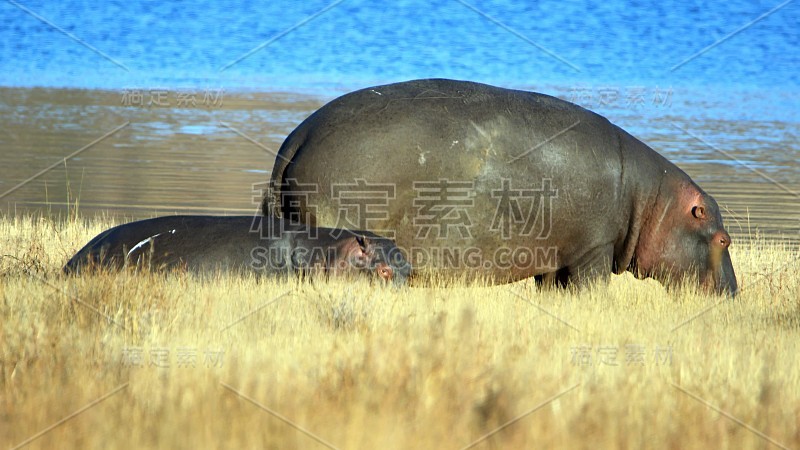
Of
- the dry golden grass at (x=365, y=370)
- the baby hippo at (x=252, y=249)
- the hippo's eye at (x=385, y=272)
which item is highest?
the baby hippo at (x=252, y=249)

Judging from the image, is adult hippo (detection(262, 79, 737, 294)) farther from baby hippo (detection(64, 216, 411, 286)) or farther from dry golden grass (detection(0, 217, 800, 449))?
dry golden grass (detection(0, 217, 800, 449))

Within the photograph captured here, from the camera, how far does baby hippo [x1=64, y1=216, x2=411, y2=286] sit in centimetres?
879

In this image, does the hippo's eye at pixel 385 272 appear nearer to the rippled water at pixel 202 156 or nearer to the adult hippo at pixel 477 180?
the adult hippo at pixel 477 180

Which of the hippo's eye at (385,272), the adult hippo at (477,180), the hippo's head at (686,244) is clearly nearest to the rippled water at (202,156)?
the adult hippo at (477,180)

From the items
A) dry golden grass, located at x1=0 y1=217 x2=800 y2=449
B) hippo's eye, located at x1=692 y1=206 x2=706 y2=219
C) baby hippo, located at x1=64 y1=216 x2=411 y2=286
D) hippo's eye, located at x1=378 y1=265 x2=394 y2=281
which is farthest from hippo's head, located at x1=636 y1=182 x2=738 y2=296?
hippo's eye, located at x1=378 y1=265 x2=394 y2=281

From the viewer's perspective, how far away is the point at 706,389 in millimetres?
5914

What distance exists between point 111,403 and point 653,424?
2.54m

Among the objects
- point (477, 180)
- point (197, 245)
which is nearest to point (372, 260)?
point (477, 180)

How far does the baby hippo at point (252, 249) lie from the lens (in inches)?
346

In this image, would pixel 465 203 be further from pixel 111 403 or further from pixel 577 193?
pixel 111 403

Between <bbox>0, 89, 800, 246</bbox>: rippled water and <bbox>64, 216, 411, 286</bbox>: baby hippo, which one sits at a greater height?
<bbox>0, 89, 800, 246</bbox>: rippled water

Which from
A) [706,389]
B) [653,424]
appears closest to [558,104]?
[706,389]

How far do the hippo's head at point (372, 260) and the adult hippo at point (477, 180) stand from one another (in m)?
0.38

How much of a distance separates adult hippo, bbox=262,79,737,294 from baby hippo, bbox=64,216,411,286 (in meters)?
0.36
